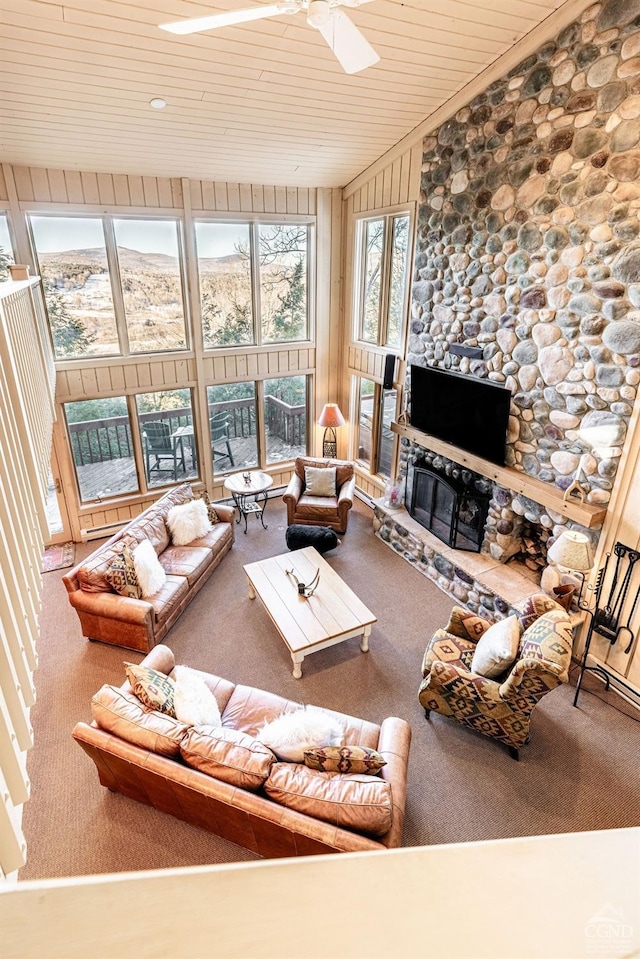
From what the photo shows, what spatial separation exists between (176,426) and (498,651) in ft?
17.7

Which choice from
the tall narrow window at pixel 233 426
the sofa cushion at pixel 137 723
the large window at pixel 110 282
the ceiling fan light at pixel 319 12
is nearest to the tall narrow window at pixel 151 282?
the large window at pixel 110 282

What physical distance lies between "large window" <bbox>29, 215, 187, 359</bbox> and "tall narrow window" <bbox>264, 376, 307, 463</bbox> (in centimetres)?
176

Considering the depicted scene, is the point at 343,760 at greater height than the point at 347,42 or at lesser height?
lesser

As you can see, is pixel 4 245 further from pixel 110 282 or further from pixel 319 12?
pixel 319 12

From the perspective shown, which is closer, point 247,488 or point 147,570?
point 147,570

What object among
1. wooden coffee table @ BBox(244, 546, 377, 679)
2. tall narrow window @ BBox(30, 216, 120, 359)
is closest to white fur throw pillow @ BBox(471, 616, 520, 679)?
wooden coffee table @ BBox(244, 546, 377, 679)

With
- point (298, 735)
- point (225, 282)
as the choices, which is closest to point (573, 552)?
point (298, 735)

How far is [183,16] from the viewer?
349cm

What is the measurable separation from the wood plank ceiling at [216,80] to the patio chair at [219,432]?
10.6 feet

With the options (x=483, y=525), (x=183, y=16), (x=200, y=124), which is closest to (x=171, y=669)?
(x=483, y=525)

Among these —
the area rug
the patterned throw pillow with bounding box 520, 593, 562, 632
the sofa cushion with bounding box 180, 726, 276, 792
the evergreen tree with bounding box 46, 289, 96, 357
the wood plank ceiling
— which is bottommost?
the area rug

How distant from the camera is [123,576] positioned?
492cm

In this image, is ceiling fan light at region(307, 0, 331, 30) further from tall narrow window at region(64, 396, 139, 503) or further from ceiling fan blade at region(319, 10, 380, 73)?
tall narrow window at region(64, 396, 139, 503)

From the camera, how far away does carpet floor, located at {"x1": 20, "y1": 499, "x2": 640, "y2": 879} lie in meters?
3.38
